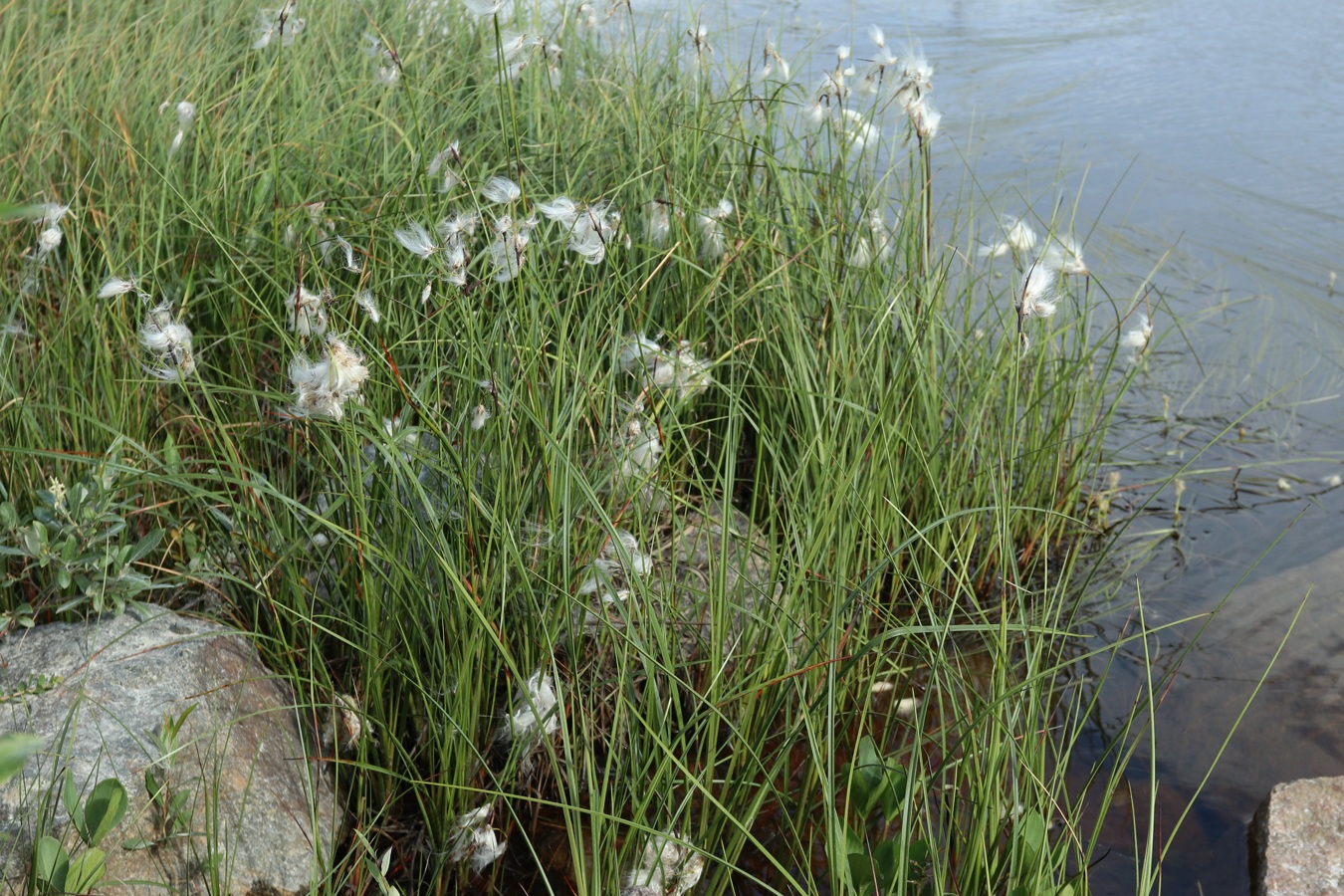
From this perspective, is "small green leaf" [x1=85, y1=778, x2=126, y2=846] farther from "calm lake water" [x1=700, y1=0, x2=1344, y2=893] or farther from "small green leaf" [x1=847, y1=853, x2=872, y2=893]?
"calm lake water" [x1=700, y1=0, x2=1344, y2=893]

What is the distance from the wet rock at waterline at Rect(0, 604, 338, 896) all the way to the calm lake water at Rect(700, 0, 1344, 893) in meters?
1.39

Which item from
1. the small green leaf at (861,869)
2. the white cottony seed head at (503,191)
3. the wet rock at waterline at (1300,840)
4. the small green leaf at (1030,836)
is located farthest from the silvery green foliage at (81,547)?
the wet rock at waterline at (1300,840)

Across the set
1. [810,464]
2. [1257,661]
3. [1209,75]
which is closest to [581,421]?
[810,464]

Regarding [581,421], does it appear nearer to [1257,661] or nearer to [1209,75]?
[1257,661]

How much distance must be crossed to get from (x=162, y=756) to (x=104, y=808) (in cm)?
10

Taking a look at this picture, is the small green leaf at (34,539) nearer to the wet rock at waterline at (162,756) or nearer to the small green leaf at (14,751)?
the wet rock at waterline at (162,756)

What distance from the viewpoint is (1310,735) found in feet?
7.49

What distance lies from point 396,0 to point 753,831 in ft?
12.4

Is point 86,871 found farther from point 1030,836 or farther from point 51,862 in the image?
point 1030,836

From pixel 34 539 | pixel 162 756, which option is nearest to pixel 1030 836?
pixel 162 756

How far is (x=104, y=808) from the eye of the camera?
60.4 inches

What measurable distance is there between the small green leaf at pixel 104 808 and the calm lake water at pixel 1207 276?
1576 millimetres

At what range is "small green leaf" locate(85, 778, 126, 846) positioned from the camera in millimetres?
1516

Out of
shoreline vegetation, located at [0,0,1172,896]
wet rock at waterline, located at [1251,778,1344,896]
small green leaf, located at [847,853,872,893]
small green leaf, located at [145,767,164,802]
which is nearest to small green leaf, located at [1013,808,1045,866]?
shoreline vegetation, located at [0,0,1172,896]
